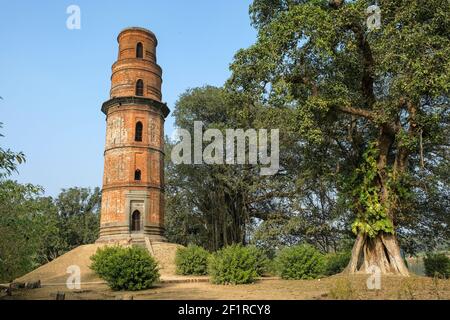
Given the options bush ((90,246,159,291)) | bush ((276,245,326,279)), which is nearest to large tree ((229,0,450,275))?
bush ((276,245,326,279))

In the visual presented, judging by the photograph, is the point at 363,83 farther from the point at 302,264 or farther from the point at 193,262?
the point at 193,262

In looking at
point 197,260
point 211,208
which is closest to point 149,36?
point 211,208

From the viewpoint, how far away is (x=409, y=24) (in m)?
14.0

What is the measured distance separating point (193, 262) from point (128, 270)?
8666 mm

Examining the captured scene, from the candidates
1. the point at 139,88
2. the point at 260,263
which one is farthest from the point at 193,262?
the point at 139,88

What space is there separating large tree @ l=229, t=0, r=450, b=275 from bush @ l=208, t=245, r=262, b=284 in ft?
14.4

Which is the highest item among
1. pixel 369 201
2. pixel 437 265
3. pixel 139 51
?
pixel 139 51

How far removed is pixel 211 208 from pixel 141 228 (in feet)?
23.3

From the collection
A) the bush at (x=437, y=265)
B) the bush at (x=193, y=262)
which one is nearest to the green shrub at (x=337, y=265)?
the bush at (x=437, y=265)

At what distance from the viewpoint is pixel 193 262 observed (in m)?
22.8

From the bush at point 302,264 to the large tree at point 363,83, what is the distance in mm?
1745

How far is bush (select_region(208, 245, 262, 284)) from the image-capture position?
16500 millimetres
